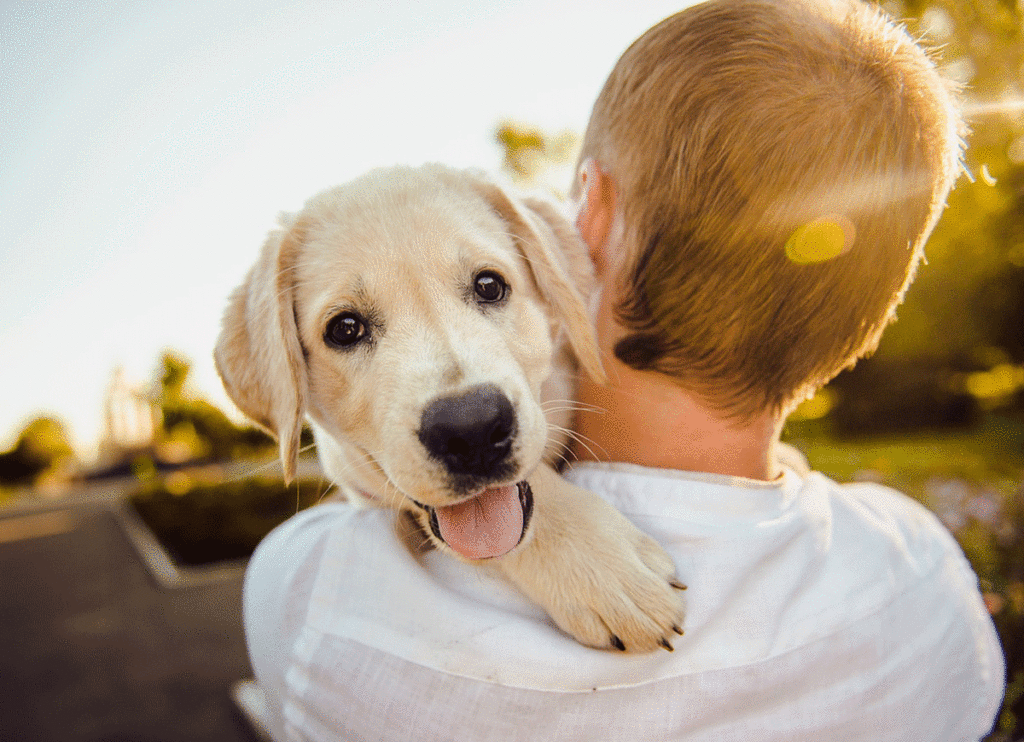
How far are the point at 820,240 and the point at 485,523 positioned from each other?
1.23 m

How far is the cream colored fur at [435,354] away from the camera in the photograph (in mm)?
1872

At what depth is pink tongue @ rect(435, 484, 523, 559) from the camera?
196cm

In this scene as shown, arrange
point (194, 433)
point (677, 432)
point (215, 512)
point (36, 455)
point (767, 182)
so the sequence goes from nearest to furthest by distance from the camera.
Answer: point (767, 182) < point (677, 432) < point (215, 512) < point (194, 433) < point (36, 455)

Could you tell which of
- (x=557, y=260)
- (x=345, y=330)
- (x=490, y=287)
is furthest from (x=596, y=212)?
(x=345, y=330)

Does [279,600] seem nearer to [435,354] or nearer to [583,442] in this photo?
[435,354]

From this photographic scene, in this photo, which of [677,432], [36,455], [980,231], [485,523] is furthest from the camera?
[36,455]

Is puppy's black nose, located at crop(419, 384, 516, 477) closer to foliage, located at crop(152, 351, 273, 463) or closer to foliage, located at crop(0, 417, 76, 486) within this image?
foliage, located at crop(152, 351, 273, 463)

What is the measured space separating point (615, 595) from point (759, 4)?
5.41 ft

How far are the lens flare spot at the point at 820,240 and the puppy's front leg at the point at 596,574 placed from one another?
876 mm

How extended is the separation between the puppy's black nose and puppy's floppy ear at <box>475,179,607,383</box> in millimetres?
406

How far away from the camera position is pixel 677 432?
7.04ft

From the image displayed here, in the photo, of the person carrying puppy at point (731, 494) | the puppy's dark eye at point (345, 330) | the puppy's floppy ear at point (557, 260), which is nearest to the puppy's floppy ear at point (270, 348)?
the puppy's dark eye at point (345, 330)

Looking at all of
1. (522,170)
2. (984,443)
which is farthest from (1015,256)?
(522,170)

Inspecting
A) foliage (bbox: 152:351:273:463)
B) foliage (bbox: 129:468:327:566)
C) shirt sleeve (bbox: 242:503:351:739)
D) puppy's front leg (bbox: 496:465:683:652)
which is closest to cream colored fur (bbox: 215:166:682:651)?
puppy's front leg (bbox: 496:465:683:652)
